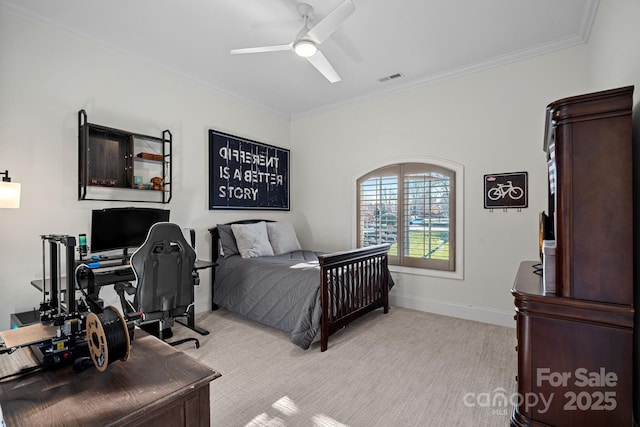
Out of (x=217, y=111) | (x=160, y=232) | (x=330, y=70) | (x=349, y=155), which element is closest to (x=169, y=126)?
(x=217, y=111)

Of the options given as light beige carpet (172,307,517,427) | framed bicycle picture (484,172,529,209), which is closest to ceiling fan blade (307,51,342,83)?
framed bicycle picture (484,172,529,209)

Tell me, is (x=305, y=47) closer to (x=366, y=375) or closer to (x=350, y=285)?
(x=350, y=285)

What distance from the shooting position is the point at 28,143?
2.54 meters

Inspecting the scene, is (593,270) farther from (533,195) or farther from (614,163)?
(533,195)

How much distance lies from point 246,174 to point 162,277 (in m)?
2.14

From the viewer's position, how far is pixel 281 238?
13.9 ft

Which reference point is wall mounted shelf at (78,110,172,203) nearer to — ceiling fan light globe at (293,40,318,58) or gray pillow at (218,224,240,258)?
gray pillow at (218,224,240,258)

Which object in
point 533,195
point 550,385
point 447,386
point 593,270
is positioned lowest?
point 447,386

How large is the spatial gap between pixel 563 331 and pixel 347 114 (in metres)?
3.73

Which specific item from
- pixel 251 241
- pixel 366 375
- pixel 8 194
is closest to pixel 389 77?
pixel 251 241

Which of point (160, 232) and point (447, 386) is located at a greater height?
point (160, 232)

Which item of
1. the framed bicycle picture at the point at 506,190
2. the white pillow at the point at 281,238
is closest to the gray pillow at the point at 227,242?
the white pillow at the point at 281,238

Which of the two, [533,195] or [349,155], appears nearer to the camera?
[533,195]

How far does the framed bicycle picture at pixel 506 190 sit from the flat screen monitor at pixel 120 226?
3.52 metres
